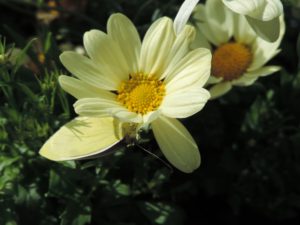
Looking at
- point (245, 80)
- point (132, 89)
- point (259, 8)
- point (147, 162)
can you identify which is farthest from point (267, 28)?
point (147, 162)

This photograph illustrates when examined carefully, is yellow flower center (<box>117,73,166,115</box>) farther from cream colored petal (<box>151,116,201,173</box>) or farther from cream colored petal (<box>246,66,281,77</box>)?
cream colored petal (<box>246,66,281,77</box>)

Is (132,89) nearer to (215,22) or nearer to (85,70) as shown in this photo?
(85,70)

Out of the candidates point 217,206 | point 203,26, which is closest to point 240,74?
point 203,26

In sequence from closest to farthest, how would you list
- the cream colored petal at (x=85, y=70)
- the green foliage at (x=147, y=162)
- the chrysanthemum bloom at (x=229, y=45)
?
1. the cream colored petal at (x=85, y=70)
2. the green foliage at (x=147, y=162)
3. the chrysanthemum bloom at (x=229, y=45)

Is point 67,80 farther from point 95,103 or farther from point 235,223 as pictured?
point 235,223

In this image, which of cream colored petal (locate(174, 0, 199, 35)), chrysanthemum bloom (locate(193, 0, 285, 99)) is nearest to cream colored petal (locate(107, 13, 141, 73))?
cream colored petal (locate(174, 0, 199, 35))

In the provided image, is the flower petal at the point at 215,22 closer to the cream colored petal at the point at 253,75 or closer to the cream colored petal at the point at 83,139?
the cream colored petal at the point at 253,75

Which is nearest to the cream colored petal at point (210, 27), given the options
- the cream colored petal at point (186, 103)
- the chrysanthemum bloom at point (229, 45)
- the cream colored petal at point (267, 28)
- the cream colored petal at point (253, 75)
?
the chrysanthemum bloom at point (229, 45)
